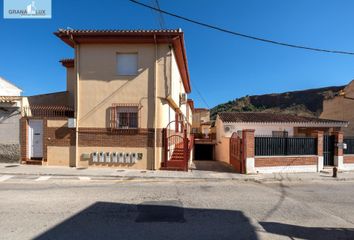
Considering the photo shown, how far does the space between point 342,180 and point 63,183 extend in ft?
38.9

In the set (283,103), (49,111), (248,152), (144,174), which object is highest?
(283,103)

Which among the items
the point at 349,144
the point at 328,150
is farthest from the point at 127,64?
the point at 349,144

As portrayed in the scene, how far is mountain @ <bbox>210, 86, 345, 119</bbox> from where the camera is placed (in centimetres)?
8462

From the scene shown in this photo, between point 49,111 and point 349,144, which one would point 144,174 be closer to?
point 49,111

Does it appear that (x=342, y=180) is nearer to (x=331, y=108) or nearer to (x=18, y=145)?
(x=18, y=145)

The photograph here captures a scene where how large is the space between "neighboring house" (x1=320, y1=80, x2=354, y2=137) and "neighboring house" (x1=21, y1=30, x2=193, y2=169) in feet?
61.8

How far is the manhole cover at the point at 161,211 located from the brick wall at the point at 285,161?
7.99 metres

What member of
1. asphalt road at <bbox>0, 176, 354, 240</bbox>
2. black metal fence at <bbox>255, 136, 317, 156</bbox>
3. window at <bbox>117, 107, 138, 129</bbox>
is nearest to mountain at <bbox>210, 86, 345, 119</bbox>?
black metal fence at <bbox>255, 136, 317, 156</bbox>

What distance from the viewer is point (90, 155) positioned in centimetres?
1529

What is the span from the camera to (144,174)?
13539mm

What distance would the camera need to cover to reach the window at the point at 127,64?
15406 mm

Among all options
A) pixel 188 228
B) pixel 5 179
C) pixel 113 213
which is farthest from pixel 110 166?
pixel 188 228

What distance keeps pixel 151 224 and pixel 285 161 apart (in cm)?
1112

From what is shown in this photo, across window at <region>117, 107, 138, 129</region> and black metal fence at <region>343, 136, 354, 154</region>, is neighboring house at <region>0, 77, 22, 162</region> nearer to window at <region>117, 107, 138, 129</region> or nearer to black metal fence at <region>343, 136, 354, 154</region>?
window at <region>117, 107, 138, 129</region>
